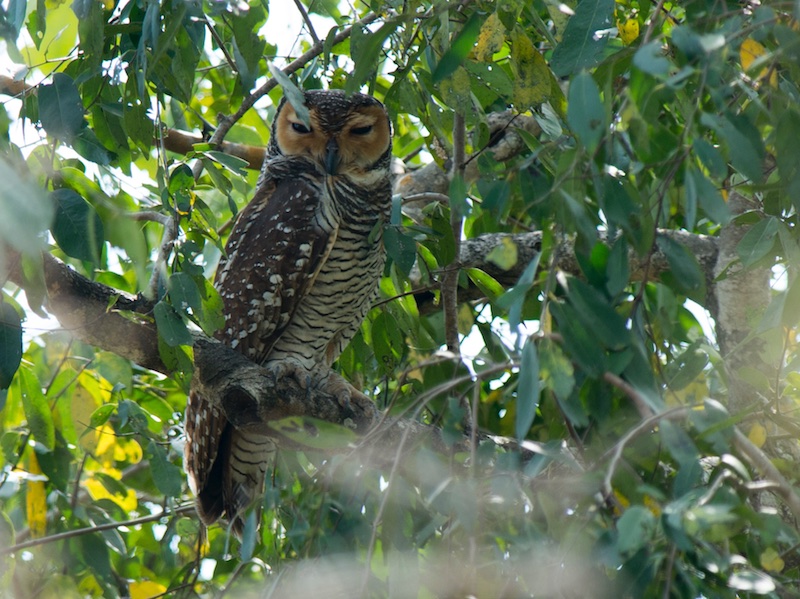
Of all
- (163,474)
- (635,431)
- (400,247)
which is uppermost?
(400,247)

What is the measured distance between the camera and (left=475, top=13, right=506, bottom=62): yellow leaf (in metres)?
1.93

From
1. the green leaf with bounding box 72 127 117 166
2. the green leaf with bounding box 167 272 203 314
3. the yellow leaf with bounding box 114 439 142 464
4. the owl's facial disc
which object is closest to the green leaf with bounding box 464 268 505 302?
the owl's facial disc

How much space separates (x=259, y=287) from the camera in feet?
10.1

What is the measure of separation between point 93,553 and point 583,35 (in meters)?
2.17

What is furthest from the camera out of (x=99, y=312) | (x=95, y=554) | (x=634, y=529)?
(x=95, y=554)

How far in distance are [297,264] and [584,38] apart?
164 centimetres

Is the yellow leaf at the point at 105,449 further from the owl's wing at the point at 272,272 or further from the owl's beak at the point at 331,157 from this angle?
the owl's beak at the point at 331,157

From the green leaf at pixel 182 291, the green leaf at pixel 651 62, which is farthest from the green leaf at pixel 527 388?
the green leaf at pixel 182 291

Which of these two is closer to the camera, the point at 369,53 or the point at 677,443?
the point at 677,443

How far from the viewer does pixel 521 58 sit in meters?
1.99

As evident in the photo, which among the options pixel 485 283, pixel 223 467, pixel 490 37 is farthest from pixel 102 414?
pixel 490 37

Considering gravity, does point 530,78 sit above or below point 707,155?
above

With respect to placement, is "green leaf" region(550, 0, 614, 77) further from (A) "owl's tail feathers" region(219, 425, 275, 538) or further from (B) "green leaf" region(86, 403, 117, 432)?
(A) "owl's tail feathers" region(219, 425, 275, 538)

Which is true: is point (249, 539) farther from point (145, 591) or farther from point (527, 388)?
point (145, 591)
